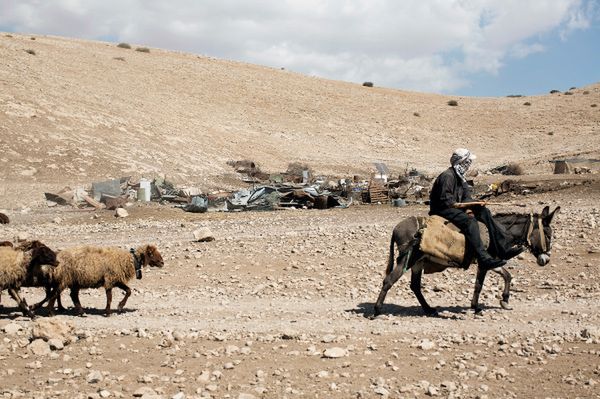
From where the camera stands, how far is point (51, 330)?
881cm

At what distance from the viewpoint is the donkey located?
999 cm

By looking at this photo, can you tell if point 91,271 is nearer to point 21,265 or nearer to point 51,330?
point 21,265

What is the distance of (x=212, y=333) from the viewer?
9188 millimetres

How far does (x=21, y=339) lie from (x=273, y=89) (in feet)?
200

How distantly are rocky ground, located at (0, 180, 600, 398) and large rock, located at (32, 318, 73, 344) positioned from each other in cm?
2

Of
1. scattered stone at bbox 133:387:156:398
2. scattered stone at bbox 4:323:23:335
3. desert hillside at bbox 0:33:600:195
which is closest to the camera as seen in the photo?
scattered stone at bbox 133:387:156:398

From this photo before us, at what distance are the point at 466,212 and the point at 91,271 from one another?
6.27 m

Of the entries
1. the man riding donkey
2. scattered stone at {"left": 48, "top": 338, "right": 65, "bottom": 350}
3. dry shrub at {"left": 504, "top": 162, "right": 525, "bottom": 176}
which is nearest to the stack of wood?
dry shrub at {"left": 504, "top": 162, "right": 525, "bottom": 176}

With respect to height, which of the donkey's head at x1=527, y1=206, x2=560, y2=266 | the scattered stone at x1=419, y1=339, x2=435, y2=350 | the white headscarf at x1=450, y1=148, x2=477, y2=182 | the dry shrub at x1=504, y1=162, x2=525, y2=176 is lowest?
the scattered stone at x1=419, y1=339, x2=435, y2=350

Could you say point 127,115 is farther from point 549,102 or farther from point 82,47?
point 549,102

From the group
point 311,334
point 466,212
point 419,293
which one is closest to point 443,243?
point 466,212

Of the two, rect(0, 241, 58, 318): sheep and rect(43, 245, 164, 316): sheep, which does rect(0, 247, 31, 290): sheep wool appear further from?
rect(43, 245, 164, 316): sheep

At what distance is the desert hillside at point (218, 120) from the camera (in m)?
36.8

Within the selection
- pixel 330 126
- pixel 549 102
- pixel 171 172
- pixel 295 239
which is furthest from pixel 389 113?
pixel 295 239
